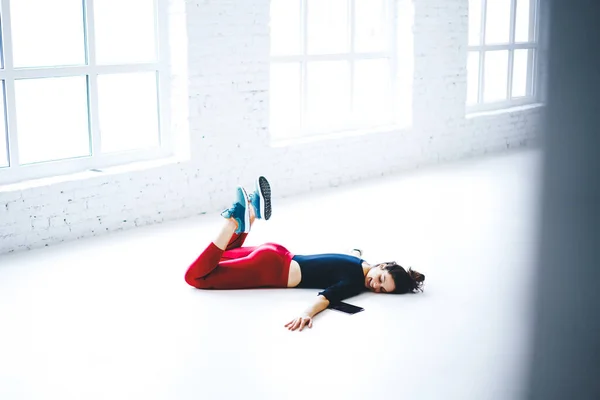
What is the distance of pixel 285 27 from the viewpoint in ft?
20.7

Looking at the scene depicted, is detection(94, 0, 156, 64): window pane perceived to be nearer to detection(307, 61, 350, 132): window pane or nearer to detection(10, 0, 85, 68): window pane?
detection(10, 0, 85, 68): window pane

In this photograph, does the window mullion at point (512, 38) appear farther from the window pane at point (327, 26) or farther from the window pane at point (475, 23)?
the window pane at point (327, 26)

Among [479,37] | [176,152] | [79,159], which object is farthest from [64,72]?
[479,37]

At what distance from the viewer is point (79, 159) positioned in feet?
17.0

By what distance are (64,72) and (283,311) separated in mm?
2286

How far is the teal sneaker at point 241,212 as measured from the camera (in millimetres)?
4008

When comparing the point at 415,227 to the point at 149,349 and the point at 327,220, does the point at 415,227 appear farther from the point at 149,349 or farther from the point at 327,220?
the point at 149,349

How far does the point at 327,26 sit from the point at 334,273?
3.18 m

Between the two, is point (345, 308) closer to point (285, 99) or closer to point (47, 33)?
point (47, 33)

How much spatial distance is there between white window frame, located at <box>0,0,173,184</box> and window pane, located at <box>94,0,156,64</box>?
6cm

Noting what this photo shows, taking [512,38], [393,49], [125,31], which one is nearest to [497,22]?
[512,38]

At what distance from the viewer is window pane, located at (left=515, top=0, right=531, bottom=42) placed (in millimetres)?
8773

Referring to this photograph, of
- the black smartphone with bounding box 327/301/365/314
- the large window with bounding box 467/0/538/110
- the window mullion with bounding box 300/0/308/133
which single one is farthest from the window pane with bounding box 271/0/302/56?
the black smartphone with bounding box 327/301/365/314

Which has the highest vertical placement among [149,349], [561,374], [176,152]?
[561,374]
